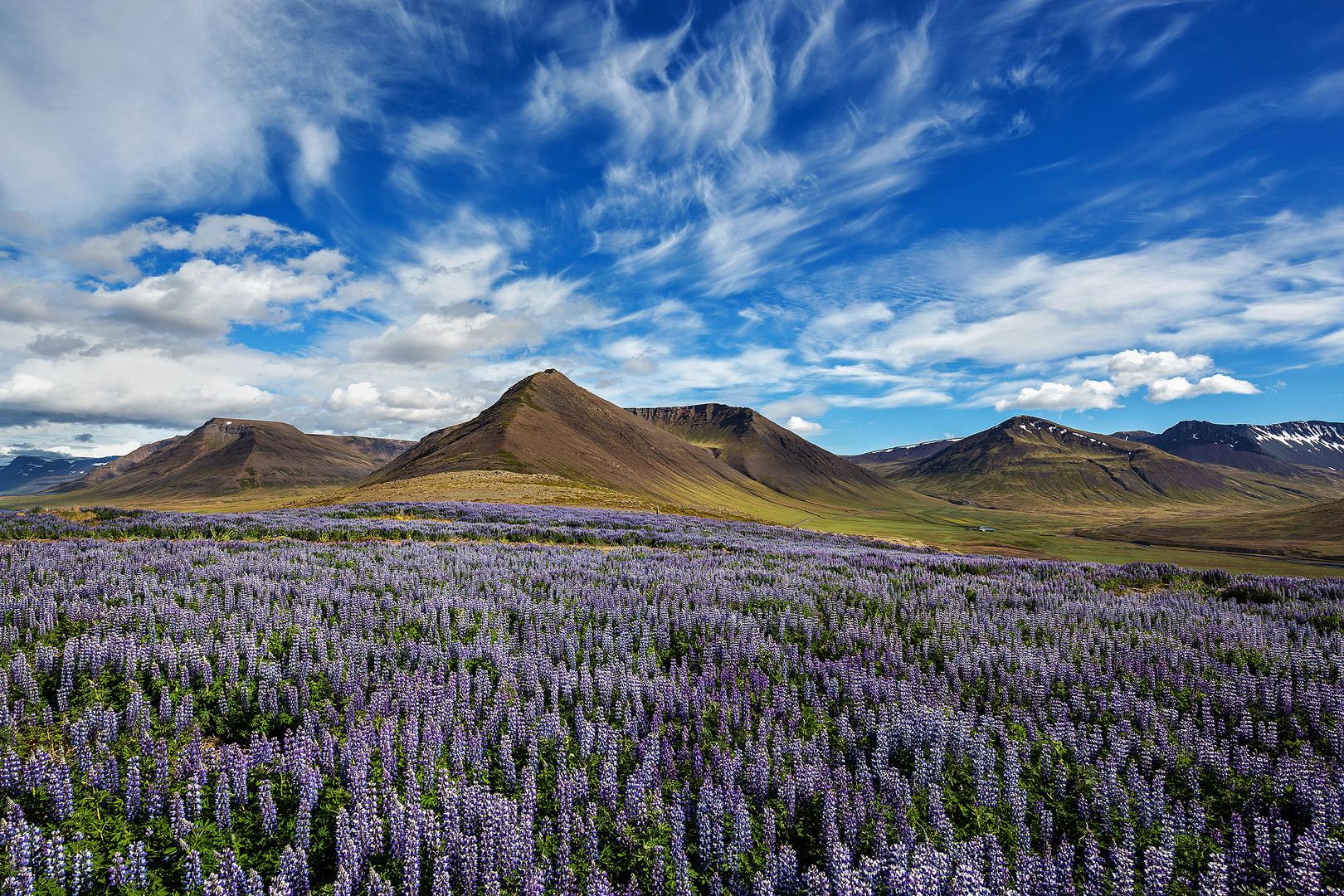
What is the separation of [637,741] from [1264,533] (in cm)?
20563

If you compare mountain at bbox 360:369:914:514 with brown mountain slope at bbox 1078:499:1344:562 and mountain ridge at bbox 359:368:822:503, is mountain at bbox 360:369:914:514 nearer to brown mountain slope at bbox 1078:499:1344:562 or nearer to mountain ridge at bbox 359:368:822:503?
mountain ridge at bbox 359:368:822:503

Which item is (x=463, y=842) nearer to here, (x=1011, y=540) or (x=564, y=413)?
(x=1011, y=540)

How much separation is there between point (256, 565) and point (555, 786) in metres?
8.69

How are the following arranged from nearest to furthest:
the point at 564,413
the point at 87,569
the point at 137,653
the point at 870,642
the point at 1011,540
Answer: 1. the point at 137,653
2. the point at 870,642
3. the point at 87,569
4. the point at 1011,540
5. the point at 564,413

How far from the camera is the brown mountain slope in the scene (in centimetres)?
11519

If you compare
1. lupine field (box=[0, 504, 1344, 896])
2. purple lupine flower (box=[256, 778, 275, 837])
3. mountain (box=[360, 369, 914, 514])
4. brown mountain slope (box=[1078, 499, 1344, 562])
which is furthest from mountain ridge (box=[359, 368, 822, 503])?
brown mountain slope (box=[1078, 499, 1344, 562])

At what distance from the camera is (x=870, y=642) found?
7.78 metres

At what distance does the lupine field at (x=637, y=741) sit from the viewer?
3.38 meters

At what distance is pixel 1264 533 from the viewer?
144375 mm

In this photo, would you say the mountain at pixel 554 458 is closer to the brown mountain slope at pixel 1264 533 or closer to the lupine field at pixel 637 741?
the lupine field at pixel 637 741

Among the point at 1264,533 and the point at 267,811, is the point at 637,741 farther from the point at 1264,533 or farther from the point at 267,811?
the point at 1264,533

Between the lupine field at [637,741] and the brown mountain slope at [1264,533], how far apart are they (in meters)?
136

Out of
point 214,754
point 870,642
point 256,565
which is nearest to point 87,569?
point 256,565

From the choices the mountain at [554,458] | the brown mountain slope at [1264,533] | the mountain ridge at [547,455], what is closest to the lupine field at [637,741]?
the mountain at [554,458]
